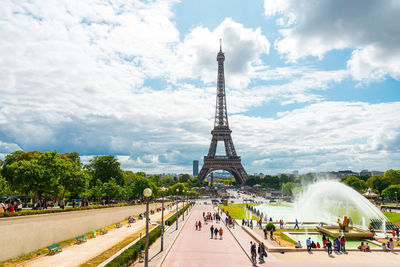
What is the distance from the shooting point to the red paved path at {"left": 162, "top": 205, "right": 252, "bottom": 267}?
71.3ft

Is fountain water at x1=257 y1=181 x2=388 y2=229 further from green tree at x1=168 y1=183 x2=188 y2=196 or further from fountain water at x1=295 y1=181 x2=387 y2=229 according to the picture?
green tree at x1=168 y1=183 x2=188 y2=196

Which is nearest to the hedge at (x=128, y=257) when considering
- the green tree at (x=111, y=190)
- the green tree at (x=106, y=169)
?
the green tree at (x=111, y=190)

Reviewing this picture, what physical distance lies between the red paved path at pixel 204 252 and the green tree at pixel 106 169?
40132 millimetres

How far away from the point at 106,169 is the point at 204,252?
5055 centimetres

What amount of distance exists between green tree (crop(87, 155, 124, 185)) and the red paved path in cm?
4013

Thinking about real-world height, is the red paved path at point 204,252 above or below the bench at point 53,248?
below

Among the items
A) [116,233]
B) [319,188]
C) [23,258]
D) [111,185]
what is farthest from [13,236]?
[319,188]

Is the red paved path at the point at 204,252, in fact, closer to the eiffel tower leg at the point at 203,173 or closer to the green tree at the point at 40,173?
the green tree at the point at 40,173

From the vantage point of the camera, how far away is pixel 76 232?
32.5m

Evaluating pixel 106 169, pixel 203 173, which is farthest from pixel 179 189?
pixel 106 169

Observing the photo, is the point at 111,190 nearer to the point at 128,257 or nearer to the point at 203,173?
the point at 128,257

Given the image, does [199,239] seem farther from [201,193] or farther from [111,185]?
[201,193]

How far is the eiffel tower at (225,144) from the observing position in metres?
127

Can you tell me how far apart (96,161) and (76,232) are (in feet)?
130
